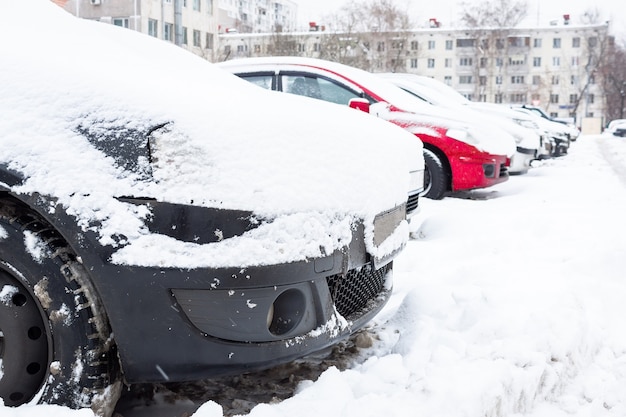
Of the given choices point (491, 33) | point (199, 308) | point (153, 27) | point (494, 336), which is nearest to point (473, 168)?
point (494, 336)

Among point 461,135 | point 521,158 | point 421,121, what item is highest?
point 421,121

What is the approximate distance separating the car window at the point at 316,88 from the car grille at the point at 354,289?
455cm

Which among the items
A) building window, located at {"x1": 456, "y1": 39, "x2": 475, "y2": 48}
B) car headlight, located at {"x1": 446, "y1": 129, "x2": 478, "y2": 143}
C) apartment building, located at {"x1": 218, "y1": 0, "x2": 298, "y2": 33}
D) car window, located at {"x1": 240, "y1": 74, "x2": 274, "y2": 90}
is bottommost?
car headlight, located at {"x1": 446, "y1": 129, "x2": 478, "y2": 143}

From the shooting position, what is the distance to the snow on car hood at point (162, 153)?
1878 millimetres

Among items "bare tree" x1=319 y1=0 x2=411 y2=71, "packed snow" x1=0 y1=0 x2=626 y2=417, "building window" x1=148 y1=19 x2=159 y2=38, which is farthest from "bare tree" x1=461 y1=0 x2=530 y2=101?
"packed snow" x1=0 y1=0 x2=626 y2=417

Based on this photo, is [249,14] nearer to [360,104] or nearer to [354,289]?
[360,104]

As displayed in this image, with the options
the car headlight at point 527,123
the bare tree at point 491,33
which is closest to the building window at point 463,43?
the bare tree at point 491,33

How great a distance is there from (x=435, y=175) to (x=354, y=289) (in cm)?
473

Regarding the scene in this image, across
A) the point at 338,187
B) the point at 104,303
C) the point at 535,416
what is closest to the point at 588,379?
the point at 535,416

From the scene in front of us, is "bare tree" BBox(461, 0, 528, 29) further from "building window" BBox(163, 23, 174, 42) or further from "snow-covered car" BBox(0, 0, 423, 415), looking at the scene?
"snow-covered car" BBox(0, 0, 423, 415)

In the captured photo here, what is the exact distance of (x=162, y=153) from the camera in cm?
190

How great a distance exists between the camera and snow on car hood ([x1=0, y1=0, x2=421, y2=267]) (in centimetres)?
188

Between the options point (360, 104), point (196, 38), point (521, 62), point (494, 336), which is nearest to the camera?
point (494, 336)

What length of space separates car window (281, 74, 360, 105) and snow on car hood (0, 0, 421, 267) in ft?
16.1
